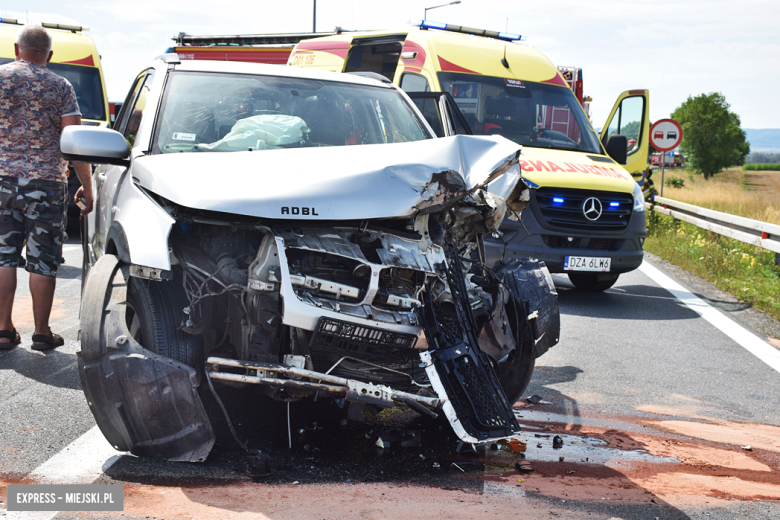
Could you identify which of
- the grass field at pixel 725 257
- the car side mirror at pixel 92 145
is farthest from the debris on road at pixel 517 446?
the grass field at pixel 725 257

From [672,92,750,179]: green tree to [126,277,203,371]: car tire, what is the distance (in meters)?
89.4

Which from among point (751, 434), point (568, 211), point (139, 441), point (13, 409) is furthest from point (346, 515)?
point (568, 211)

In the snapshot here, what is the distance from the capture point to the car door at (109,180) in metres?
4.50

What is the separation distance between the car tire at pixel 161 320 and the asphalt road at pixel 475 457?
53 centimetres

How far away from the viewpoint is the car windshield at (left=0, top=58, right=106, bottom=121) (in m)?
11.6

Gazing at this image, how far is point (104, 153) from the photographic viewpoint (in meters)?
4.01

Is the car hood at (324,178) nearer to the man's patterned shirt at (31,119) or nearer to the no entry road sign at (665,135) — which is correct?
the man's patterned shirt at (31,119)

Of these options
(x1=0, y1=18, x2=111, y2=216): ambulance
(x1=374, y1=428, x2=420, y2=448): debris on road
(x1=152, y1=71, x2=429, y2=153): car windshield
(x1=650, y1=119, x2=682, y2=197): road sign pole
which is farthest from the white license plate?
(x1=650, y1=119, x2=682, y2=197): road sign pole

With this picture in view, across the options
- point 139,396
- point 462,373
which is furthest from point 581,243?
point 139,396

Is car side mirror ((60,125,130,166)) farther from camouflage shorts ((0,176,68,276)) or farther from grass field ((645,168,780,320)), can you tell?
grass field ((645,168,780,320))

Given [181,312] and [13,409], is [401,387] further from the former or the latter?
[13,409]

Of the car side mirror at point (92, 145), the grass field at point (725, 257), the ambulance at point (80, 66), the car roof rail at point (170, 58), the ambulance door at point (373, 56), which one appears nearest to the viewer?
the car side mirror at point (92, 145)

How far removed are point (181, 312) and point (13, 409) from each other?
1.44 metres

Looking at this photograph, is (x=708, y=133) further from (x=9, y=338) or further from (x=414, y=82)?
(x=9, y=338)
